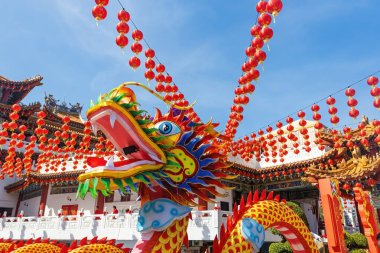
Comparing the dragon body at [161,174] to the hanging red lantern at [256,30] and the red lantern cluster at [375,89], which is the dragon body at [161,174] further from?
the red lantern cluster at [375,89]

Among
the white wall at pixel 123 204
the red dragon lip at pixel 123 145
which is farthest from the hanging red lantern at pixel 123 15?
the white wall at pixel 123 204

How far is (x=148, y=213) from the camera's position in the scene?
3.64 m

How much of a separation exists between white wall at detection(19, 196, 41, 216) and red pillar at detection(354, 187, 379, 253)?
667 inches

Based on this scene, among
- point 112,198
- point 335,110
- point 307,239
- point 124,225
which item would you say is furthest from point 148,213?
point 112,198

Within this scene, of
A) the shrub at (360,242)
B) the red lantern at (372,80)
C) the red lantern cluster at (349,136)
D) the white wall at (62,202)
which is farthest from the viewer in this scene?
the white wall at (62,202)

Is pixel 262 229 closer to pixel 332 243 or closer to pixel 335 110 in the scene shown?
pixel 332 243

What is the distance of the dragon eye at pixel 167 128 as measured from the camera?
3736mm

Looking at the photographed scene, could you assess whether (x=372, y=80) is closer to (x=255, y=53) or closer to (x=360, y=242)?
(x=255, y=53)

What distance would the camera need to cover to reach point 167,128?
12.3 ft

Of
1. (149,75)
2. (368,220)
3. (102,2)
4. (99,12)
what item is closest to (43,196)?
(149,75)

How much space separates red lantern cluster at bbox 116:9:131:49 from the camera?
20.6 feet

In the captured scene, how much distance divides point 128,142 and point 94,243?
188 cm

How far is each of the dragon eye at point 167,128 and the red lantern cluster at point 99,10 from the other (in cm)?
301

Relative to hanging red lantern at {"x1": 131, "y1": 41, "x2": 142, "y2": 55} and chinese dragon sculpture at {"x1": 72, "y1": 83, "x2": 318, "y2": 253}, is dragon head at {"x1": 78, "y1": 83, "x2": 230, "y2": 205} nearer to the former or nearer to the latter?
chinese dragon sculpture at {"x1": 72, "y1": 83, "x2": 318, "y2": 253}
